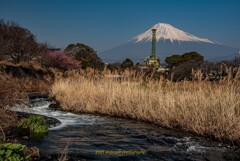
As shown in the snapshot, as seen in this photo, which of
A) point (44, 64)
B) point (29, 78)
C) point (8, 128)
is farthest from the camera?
point (44, 64)

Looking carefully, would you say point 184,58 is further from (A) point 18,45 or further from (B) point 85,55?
(A) point 18,45

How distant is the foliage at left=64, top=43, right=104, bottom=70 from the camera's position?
41.4m

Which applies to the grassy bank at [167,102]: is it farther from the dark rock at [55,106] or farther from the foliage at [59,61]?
the foliage at [59,61]

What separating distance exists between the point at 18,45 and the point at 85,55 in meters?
10.5

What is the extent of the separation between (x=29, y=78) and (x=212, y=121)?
835 inches

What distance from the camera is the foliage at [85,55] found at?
41.4m

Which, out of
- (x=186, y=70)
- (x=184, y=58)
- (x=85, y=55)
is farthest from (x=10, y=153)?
(x=184, y=58)

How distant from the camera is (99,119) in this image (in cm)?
1338

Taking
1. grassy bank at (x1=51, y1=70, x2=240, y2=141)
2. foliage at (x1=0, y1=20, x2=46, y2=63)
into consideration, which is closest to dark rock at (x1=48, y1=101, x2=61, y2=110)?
grassy bank at (x1=51, y1=70, x2=240, y2=141)

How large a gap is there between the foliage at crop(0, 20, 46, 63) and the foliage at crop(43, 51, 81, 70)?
950mm

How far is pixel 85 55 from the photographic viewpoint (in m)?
43.2

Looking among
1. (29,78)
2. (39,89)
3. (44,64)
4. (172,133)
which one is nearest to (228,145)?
(172,133)

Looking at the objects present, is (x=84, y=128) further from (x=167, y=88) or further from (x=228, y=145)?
(x=228, y=145)

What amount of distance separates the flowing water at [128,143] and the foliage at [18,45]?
75.4 ft
